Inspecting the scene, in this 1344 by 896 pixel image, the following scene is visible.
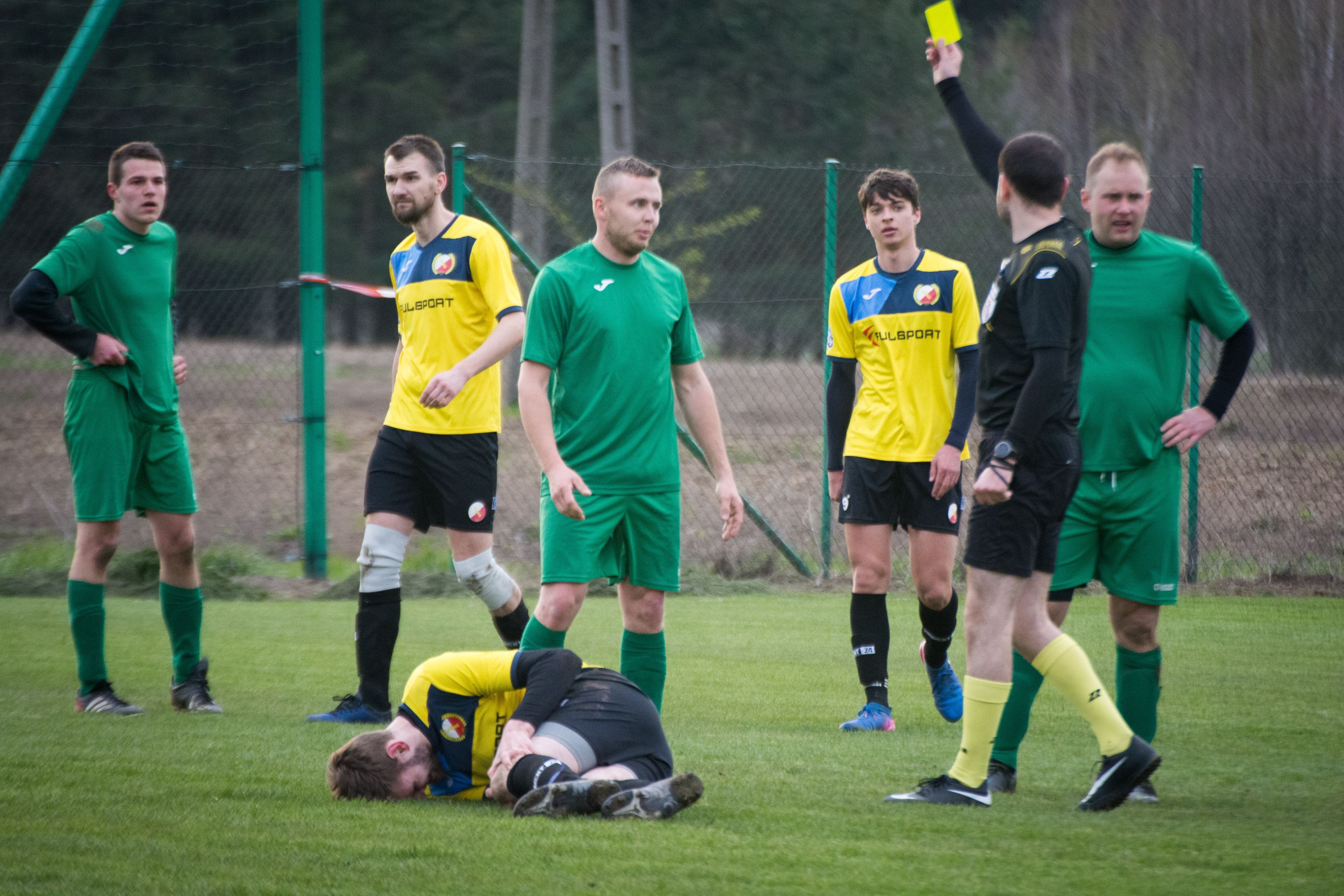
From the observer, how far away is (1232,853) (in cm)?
347

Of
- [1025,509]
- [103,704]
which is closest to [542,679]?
[1025,509]

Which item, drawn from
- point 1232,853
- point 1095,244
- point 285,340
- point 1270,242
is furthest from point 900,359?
point 285,340

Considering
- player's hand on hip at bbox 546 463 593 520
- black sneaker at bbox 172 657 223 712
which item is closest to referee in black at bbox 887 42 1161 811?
player's hand on hip at bbox 546 463 593 520

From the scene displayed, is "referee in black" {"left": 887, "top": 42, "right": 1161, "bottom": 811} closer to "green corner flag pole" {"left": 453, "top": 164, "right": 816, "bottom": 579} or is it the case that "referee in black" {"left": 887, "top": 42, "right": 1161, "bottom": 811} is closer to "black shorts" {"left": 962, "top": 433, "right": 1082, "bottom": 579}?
"black shorts" {"left": 962, "top": 433, "right": 1082, "bottom": 579}

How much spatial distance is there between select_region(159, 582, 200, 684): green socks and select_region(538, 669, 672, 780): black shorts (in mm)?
2331

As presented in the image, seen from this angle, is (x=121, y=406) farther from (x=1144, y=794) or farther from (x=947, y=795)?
(x=1144, y=794)

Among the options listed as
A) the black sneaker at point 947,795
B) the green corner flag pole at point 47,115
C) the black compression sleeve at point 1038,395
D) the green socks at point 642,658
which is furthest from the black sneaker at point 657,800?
the green corner flag pole at point 47,115

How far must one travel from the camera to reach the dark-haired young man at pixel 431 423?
5.44 m

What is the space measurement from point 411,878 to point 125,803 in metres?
1.23

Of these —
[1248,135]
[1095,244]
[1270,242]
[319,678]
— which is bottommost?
[319,678]

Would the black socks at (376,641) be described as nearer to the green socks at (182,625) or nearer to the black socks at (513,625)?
the black socks at (513,625)

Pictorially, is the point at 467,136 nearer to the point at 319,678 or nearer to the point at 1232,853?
the point at 319,678

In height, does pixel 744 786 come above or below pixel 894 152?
below

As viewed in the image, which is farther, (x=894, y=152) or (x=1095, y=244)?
(x=894, y=152)
